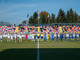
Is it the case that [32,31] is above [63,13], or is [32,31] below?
below

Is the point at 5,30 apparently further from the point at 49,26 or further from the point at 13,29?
the point at 49,26

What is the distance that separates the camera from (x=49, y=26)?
43.3 metres

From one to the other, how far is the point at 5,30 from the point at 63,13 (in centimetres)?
3288

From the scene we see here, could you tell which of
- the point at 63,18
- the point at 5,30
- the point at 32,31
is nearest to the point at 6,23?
the point at 5,30
